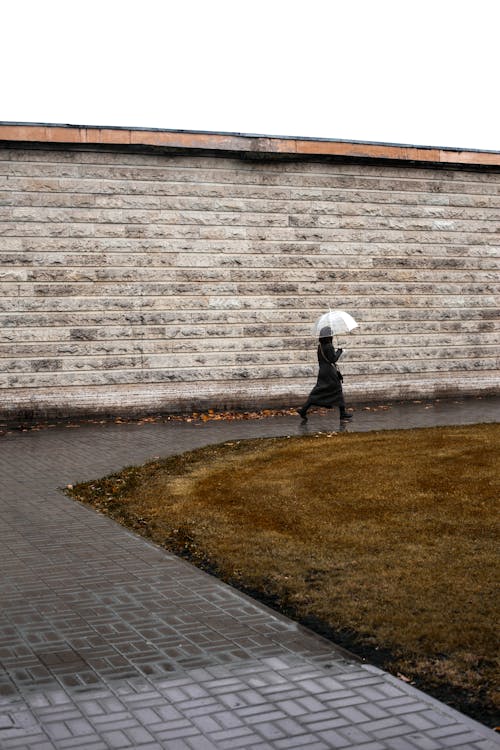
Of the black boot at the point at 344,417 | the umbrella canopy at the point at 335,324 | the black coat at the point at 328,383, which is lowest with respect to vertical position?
the black boot at the point at 344,417

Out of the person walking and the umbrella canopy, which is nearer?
the umbrella canopy

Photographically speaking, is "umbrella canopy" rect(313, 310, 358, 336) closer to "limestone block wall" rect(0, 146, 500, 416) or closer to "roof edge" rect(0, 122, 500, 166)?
"limestone block wall" rect(0, 146, 500, 416)

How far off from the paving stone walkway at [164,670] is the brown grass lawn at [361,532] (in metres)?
0.30

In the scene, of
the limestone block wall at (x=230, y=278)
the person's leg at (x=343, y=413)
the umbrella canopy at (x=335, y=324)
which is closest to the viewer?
the umbrella canopy at (x=335, y=324)

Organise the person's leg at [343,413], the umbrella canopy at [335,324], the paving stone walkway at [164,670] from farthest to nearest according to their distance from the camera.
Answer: the person's leg at [343,413] < the umbrella canopy at [335,324] < the paving stone walkway at [164,670]

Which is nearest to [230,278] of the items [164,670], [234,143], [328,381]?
[234,143]

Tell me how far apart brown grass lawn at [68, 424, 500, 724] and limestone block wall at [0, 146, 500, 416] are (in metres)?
5.50

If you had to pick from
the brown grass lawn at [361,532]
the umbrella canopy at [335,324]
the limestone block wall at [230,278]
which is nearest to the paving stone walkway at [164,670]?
the brown grass lawn at [361,532]

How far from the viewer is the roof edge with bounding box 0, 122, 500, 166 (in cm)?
1859

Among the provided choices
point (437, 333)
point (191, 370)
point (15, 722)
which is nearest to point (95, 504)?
point (15, 722)

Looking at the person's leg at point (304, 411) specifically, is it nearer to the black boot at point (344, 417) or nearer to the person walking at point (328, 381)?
the person walking at point (328, 381)

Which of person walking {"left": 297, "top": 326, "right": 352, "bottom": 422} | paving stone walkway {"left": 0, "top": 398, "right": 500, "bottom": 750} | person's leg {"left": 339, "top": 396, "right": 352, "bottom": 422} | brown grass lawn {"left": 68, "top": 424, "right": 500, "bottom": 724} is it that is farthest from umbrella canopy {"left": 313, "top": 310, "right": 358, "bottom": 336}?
paving stone walkway {"left": 0, "top": 398, "right": 500, "bottom": 750}

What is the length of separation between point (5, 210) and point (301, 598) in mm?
13698

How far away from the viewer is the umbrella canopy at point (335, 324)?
57.3 feet
